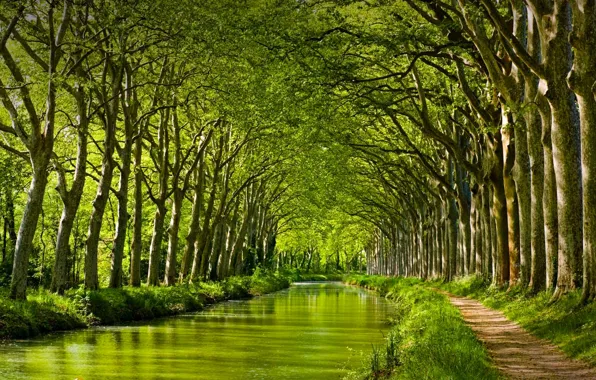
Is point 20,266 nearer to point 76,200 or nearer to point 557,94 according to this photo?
point 76,200

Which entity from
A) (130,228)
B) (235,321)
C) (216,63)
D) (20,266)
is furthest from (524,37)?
(130,228)

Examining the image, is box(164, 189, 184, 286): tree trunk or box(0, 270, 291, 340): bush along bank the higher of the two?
box(164, 189, 184, 286): tree trunk

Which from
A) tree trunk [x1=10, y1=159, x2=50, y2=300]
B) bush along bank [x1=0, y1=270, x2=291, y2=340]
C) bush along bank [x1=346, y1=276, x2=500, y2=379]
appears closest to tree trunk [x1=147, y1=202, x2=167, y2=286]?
bush along bank [x1=0, y1=270, x2=291, y2=340]

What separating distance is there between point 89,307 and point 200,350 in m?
7.34

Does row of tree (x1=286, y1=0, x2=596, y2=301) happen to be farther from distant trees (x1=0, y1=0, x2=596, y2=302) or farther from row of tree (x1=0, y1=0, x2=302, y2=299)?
row of tree (x1=0, y1=0, x2=302, y2=299)

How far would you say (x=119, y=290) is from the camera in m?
27.0

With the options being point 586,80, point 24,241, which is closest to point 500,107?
point 586,80

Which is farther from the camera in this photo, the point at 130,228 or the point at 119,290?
the point at 130,228

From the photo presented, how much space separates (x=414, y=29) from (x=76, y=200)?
11.3 metres

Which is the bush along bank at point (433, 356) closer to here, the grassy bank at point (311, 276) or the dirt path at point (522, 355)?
the dirt path at point (522, 355)

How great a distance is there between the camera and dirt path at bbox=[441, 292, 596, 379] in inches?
423

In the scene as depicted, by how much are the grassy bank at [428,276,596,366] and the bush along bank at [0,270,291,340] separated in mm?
11633

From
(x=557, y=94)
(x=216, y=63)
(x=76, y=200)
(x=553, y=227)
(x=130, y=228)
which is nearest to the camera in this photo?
(x=557, y=94)

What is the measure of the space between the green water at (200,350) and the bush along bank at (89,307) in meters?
0.63
